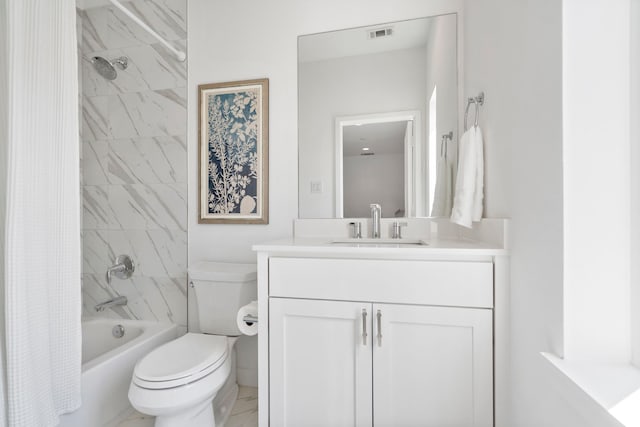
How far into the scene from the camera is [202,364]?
4.05 feet

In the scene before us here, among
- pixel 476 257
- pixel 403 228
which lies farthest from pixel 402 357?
pixel 403 228

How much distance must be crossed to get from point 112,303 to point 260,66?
5.64 feet

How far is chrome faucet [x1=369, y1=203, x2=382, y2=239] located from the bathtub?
136 centimetres

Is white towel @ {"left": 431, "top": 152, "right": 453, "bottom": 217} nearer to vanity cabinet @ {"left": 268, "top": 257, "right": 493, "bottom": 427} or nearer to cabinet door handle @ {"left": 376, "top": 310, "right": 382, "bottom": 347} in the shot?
vanity cabinet @ {"left": 268, "top": 257, "right": 493, "bottom": 427}

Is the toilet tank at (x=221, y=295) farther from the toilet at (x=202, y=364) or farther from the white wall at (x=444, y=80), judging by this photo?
the white wall at (x=444, y=80)

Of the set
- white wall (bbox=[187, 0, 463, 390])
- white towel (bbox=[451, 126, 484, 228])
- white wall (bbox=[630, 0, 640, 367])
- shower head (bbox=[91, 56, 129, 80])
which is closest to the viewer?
white wall (bbox=[630, 0, 640, 367])

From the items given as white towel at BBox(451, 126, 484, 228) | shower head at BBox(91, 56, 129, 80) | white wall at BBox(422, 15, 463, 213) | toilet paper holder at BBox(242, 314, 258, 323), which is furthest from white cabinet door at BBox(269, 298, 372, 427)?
shower head at BBox(91, 56, 129, 80)

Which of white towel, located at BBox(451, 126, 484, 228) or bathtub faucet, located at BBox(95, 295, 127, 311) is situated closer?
white towel, located at BBox(451, 126, 484, 228)

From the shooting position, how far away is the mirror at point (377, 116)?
1609mm

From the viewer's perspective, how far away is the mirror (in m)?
1.61

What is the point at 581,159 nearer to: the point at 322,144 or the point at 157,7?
the point at 322,144

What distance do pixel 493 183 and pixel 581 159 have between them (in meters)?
0.49

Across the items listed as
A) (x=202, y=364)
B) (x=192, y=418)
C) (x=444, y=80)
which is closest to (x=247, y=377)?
(x=192, y=418)

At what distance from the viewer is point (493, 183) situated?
3.92 feet
